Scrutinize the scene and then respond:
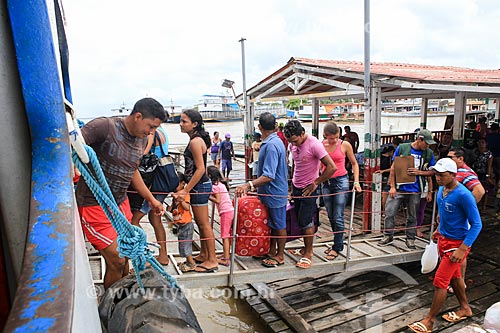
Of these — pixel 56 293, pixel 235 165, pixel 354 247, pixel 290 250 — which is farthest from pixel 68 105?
pixel 235 165

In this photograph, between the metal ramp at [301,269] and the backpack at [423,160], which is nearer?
the metal ramp at [301,269]

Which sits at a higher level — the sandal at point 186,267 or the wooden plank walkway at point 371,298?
the sandal at point 186,267

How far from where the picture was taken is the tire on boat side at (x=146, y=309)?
1.73m

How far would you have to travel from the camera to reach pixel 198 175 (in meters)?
3.74

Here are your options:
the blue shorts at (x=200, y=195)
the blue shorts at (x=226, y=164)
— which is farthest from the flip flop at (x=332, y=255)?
the blue shorts at (x=226, y=164)

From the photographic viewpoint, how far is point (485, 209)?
790 centimetres

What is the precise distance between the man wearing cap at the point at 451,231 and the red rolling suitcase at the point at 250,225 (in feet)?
6.43

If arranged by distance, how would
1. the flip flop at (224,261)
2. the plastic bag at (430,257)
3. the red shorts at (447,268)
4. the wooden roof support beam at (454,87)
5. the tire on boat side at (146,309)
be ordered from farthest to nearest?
1. the wooden roof support beam at (454,87)
2. the plastic bag at (430,257)
3. the flip flop at (224,261)
4. the red shorts at (447,268)
5. the tire on boat side at (146,309)

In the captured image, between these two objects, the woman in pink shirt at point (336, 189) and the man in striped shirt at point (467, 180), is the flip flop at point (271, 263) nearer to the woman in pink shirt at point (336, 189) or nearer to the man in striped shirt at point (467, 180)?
the woman in pink shirt at point (336, 189)

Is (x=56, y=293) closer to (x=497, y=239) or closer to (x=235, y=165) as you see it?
(x=497, y=239)

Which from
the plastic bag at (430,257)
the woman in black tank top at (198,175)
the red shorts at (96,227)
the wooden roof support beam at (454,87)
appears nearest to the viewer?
the red shorts at (96,227)

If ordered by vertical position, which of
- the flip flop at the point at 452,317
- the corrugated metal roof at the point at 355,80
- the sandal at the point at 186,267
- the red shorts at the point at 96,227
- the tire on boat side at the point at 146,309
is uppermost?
the corrugated metal roof at the point at 355,80

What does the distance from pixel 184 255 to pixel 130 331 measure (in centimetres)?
261

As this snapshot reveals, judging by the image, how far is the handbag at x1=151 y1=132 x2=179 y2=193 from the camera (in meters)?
3.79
